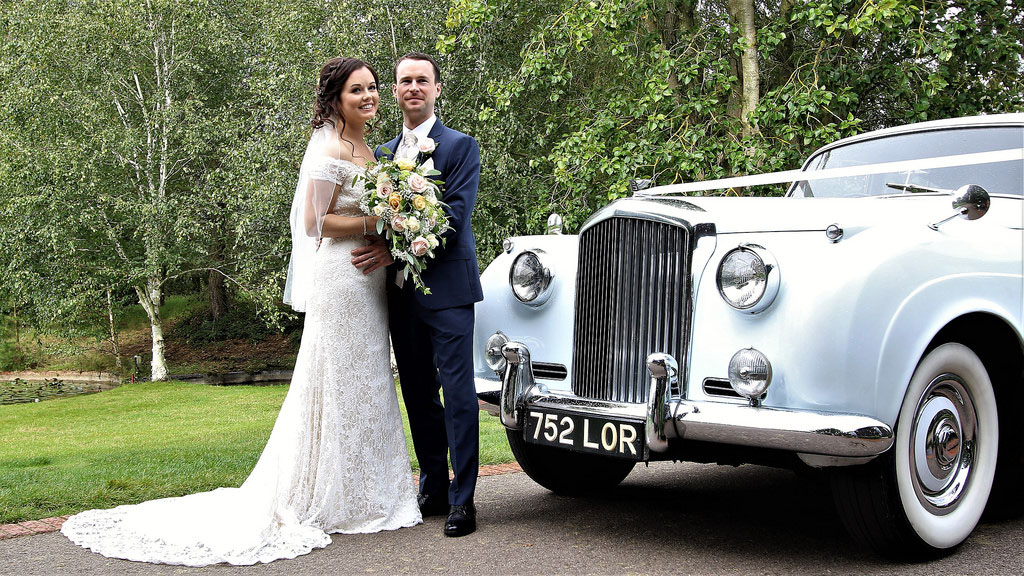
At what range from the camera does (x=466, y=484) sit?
13.5 ft

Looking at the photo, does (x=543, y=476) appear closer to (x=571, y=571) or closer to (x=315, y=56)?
(x=571, y=571)

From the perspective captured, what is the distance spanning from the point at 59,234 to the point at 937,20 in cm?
1631

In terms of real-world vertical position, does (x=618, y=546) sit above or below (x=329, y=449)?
below

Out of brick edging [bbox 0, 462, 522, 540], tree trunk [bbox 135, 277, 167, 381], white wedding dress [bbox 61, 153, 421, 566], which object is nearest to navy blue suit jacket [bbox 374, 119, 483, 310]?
white wedding dress [bbox 61, 153, 421, 566]

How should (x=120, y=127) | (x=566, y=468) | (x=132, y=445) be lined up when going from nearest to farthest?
(x=566, y=468) < (x=132, y=445) < (x=120, y=127)

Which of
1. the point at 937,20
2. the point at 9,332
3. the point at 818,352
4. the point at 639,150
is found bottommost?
the point at 9,332

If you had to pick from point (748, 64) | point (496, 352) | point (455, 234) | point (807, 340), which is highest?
point (748, 64)

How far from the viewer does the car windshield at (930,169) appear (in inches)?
172

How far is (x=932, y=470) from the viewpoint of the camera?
3.53 m

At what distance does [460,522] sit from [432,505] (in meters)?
0.45

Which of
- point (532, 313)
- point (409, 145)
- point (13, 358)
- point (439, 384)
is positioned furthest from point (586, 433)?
point (13, 358)

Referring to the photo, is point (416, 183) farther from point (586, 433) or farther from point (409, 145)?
point (586, 433)

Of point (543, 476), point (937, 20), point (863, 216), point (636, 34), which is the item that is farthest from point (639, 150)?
point (863, 216)

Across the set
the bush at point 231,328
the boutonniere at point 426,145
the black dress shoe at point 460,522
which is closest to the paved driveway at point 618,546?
the black dress shoe at point 460,522
